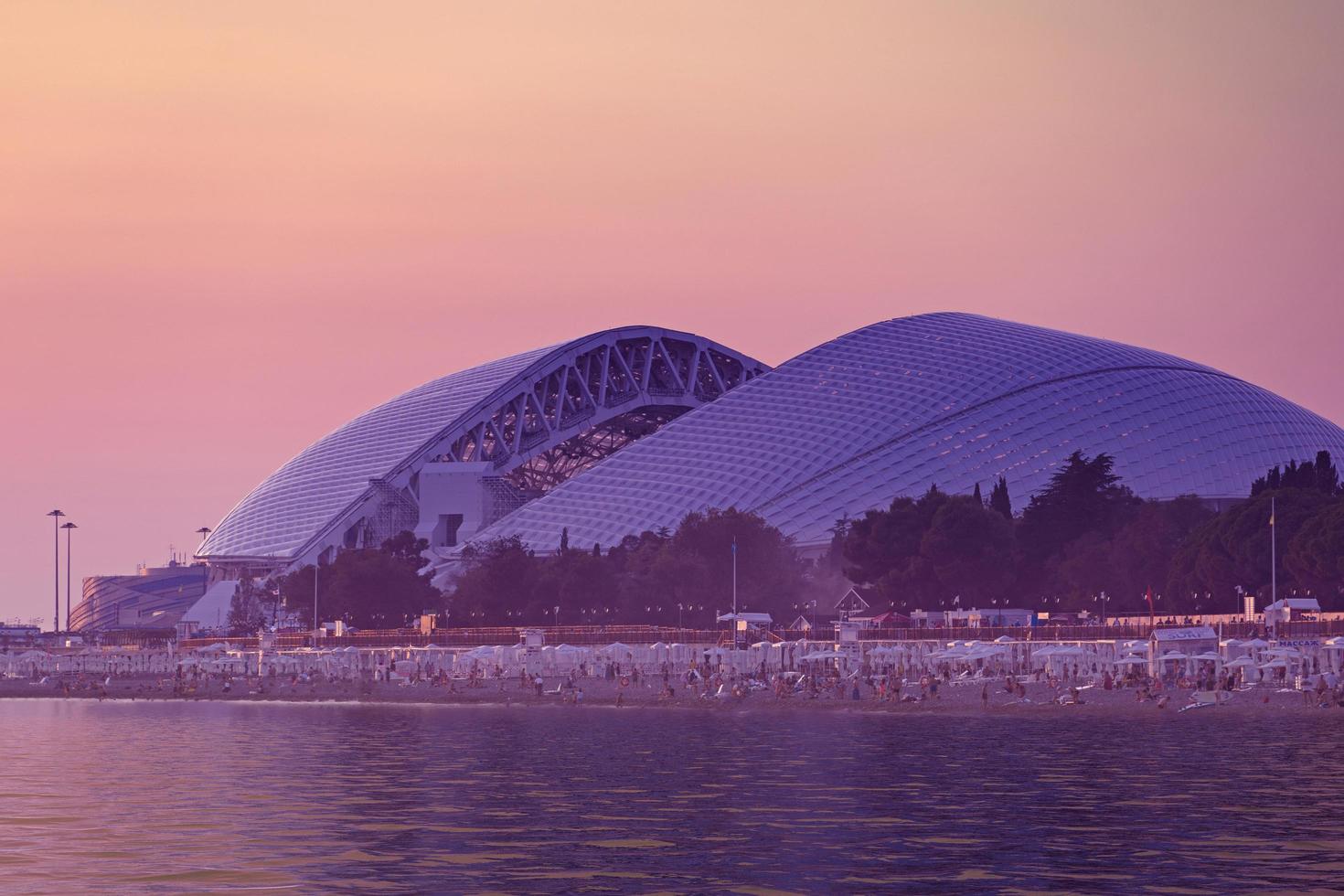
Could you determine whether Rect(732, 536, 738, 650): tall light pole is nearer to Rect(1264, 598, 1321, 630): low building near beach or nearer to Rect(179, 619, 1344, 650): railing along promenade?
Rect(179, 619, 1344, 650): railing along promenade

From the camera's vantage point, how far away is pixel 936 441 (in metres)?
175

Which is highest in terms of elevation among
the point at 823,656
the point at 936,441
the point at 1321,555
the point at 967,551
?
the point at 936,441

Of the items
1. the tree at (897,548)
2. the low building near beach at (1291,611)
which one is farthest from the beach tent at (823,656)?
the low building near beach at (1291,611)

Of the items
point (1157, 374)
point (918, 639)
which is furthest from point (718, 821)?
point (1157, 374)

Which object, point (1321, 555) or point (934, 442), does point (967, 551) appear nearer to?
point (1321, 555)

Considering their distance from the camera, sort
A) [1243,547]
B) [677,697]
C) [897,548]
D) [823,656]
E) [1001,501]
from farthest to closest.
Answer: [1001,501] → [897,548] → [1243,547] → [823,656] → [677,697]

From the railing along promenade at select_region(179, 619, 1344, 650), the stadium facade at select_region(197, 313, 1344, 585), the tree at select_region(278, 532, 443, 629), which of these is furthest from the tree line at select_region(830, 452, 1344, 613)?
the tree at select_region(278, 532, 443, 629)

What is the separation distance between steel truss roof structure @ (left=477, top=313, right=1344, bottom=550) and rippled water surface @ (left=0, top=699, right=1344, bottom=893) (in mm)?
87296

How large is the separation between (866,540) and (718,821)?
90.0 m

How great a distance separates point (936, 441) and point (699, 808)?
12687cm

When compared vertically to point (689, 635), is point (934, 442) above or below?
above

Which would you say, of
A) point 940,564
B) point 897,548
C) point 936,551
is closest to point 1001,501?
point 897,548

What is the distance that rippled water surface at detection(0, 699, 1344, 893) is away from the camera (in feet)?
128

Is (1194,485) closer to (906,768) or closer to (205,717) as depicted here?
(205,717)
